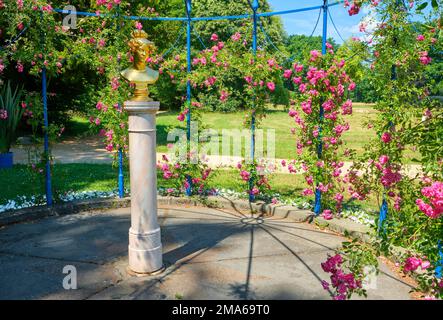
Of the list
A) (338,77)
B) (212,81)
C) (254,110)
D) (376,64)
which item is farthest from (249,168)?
(376,64)

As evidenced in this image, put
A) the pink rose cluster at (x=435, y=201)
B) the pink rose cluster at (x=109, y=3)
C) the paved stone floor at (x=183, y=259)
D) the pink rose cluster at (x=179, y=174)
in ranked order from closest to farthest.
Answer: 1. the pink rose cluster at (x=435, y=201)
2. the paved stone floor at (x=183, y=259)
3. the pink rose cluster at (x=109, y=3)
4. the pink rose cluster at (x=179, y=174)

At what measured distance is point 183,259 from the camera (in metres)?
4.59

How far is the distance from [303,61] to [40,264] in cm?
444

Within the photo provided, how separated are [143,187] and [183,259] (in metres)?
1.05

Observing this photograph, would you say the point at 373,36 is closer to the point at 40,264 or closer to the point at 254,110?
the point at 254,110

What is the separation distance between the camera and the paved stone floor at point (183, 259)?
3.82 metres

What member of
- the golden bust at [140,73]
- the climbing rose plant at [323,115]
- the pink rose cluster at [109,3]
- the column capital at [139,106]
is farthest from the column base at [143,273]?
the pink rose cluster at [109,3]

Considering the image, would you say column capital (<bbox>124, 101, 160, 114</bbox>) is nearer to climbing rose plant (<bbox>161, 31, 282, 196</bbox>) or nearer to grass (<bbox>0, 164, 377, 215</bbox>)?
climbing rose plant (<bbox>161, 31, 282, 196</bbox>)

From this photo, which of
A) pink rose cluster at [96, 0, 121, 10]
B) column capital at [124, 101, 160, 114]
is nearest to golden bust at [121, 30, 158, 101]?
column capital at [124, 101, 160, 114]

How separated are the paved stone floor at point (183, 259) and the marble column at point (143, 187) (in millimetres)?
217

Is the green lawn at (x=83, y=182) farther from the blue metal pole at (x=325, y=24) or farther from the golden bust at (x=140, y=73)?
the golden bust at (x=140, y=73)

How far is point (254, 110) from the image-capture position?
6625mm

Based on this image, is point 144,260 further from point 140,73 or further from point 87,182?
point 87,182

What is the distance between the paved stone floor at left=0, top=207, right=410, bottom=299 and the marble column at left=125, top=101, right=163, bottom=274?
0.22 meters
